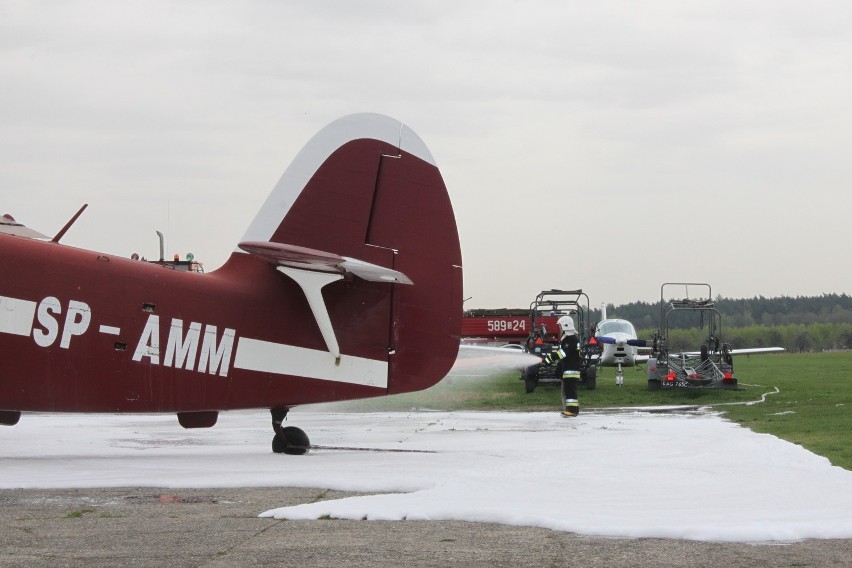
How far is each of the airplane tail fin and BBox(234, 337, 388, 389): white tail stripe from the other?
2cm

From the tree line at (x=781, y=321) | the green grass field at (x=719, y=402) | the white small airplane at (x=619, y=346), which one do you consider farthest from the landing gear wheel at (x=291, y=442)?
the tree line at (x=781, y=321)

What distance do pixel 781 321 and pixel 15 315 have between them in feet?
413

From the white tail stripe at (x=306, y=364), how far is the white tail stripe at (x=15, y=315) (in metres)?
2.19

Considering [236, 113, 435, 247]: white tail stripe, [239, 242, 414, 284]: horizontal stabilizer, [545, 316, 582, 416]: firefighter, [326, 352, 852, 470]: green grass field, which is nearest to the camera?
[239, 242, 414, 284]: horizontal stabilizer

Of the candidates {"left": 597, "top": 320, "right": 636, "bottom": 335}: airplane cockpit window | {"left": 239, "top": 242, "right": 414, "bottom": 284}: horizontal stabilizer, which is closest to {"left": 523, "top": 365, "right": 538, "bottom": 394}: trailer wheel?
{"left": 597, "top": 320, "right": 636, "bottom": 335}: airplane cockpit window

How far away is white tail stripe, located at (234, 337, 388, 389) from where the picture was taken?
38.7ft

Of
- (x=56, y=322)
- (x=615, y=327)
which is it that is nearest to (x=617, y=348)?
(x=615, y=327)

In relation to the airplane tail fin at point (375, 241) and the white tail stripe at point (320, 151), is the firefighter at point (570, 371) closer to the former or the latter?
the airplane tail fin at point (375, 241)

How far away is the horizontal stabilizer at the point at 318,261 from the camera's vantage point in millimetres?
11122

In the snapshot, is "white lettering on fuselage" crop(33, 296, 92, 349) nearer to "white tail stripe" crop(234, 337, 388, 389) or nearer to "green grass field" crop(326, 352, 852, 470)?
"white tail stripe" crop(234, 337, 388, 389)

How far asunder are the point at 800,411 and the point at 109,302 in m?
12.6

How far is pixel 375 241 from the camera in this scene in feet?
40.9

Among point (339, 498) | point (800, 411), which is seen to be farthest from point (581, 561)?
point (800, 411)

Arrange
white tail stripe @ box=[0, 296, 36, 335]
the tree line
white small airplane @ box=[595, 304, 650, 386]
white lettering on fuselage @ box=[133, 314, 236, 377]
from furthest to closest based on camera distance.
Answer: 1. the tree line
2. white small airplane @ box=[595, 304, 650, 386]
3. white lettering on fuselage @ box=[133, 314, 236, 377]
4. white tail stripe @ box=[0, 296, 36, 335]
